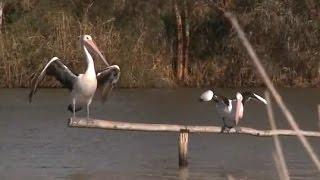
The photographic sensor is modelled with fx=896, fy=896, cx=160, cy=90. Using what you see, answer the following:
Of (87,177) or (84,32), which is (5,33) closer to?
(84,32)

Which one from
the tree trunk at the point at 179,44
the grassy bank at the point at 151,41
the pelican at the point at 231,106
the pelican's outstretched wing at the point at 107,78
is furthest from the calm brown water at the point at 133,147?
the tree trunk at the point at 179,44

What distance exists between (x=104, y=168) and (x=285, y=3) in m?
16.4

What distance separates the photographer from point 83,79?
982 cm

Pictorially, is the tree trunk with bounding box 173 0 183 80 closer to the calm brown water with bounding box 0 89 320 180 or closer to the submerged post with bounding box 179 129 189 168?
the calm brown water with bounding box 0 89 320 180

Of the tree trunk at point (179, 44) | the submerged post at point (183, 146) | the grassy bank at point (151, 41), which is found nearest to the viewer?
the submerged post at point (183, 146)

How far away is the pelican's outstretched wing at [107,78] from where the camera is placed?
34.2 ft

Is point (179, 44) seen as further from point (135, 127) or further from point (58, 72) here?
point (135, 127)

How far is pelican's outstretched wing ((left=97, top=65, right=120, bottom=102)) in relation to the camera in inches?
410

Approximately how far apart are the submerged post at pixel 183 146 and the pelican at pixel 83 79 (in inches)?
40.1

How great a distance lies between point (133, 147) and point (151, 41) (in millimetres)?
13822

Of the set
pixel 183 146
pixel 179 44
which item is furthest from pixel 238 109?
pixel 179 44

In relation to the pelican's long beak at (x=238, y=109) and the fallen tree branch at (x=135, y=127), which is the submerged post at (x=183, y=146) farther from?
the pelican's long beak at (x=238, y=109)

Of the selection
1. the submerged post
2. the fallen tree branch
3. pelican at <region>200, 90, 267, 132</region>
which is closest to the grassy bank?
pelican at <region>200, 90, 267, 132</region>

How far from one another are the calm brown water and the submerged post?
0.12 m
